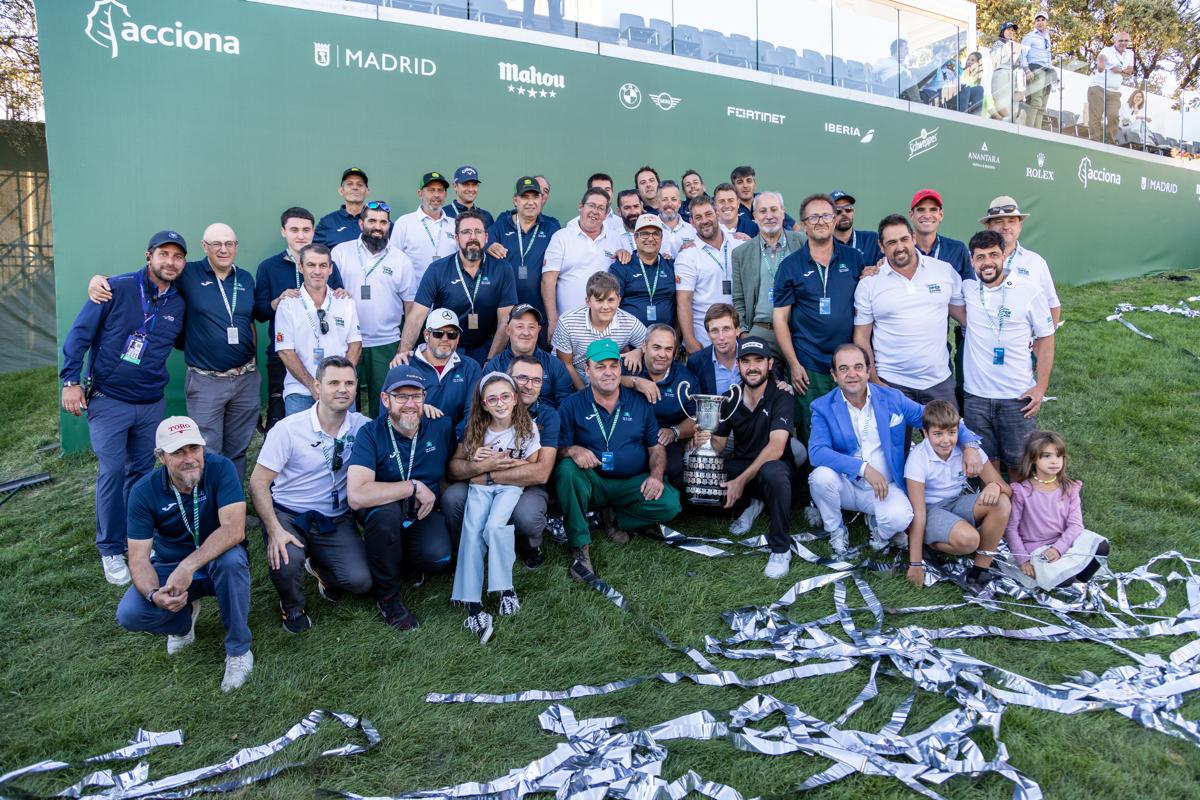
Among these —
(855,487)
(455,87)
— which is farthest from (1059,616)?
(455,87)

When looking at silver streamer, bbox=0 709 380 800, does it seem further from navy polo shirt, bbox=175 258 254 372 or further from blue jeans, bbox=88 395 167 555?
navy polo shirt, bbox=175 258 254 372

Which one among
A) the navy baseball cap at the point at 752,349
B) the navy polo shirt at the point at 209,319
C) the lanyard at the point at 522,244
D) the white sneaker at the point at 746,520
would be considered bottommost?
the white sneaker at the point at 746,520

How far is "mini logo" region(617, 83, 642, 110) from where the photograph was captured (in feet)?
31.2

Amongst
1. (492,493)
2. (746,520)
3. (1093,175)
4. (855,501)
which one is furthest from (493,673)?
(1093,175)

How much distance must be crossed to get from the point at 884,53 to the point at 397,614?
11.5m

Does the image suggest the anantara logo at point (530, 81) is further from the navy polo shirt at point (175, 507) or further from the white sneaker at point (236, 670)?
the white sneaker at point (236, 670)

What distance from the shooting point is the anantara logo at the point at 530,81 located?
8734 millimetres

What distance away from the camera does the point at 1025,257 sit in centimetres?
529

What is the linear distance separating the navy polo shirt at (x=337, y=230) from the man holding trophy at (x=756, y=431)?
3306 mm

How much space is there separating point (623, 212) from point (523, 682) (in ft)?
14.0

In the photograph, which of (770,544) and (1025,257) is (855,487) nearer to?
(770,544)

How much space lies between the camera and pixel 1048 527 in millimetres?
4441

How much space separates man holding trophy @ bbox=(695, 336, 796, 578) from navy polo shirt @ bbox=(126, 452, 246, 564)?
2.79 m

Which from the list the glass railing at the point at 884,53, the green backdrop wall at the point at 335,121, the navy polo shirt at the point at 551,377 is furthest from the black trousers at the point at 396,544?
the glass railing at the point at 884,53
